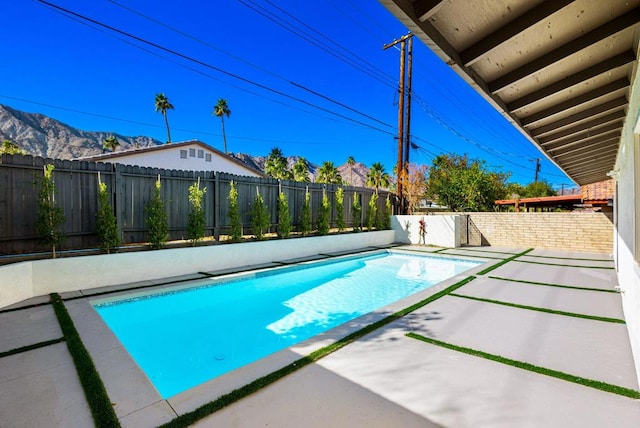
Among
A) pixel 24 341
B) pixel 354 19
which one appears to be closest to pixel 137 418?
pixel 24 341

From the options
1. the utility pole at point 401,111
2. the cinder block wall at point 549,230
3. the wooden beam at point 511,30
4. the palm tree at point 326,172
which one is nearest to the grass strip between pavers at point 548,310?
the wooden beam at point 511,30

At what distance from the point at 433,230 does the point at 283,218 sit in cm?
690

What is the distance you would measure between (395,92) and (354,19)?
14.0 ft

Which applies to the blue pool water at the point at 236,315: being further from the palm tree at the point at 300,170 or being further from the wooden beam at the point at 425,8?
the palm tree at the point at 300,170

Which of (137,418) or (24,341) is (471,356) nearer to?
(137,418)

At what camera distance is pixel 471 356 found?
303cm

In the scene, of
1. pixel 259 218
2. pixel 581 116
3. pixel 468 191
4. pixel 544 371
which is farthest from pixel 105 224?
pixel 468 191

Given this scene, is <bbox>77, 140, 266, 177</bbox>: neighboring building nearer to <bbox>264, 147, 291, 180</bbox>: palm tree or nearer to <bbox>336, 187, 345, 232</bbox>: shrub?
<bbox>264, 147, 291, 180</bbox>: palm tree

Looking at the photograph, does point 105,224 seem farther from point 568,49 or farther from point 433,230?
point 433,230

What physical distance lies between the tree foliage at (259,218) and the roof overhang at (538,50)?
6687 mm

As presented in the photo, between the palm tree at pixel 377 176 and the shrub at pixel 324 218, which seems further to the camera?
the palm tree at pixel 377 176

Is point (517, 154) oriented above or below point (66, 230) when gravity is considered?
above

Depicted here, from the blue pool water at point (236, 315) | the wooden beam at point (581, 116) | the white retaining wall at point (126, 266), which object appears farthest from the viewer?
the white retaining wall at point (126, 266)

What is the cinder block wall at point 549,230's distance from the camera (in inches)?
425
